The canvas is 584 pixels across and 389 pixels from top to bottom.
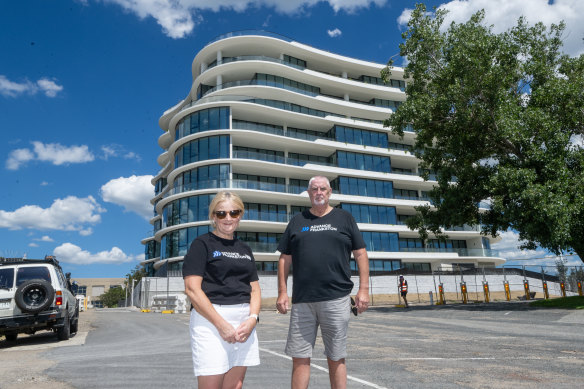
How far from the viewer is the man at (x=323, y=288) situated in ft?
12.1

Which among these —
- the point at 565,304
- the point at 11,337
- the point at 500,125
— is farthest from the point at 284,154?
the point at 11,337

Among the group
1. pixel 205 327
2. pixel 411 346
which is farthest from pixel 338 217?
pixel 411 346

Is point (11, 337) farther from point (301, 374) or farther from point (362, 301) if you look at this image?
point (362, 301)

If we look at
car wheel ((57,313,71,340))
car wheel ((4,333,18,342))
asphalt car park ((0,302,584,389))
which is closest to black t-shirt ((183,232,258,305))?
asphalt car park ((0,302,584,389))

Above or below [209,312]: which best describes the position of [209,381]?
below

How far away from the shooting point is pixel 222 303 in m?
2.94

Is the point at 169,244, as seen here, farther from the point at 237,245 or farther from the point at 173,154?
the point at 237,245

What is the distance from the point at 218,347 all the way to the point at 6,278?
9.62 meters

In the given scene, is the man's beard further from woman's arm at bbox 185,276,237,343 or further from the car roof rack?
the car roof rack

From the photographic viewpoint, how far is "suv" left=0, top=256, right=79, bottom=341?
9.65 m

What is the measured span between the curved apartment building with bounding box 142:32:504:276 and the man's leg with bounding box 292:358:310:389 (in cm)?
3330

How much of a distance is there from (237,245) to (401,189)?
48.0 meters

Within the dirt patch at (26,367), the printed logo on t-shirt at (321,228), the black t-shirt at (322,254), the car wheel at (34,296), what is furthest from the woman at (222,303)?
the car wheel at (34,296)

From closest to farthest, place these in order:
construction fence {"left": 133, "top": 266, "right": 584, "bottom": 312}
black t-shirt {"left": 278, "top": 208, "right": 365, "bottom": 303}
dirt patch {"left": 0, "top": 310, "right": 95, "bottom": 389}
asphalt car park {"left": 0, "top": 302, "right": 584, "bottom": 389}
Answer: black t-shirt {"left": 278, "top": 208, "right": 365, "bottom": 303} → asphalt car park {"left": 0, "top": 302, "right": 584, "bottom": 389} → dirt patch {"left": 0, "top": 310, "right": 95, "bottom": 389} → construction fence {"left": 133, "top": 266, "right": 584, "bottom": 312}
